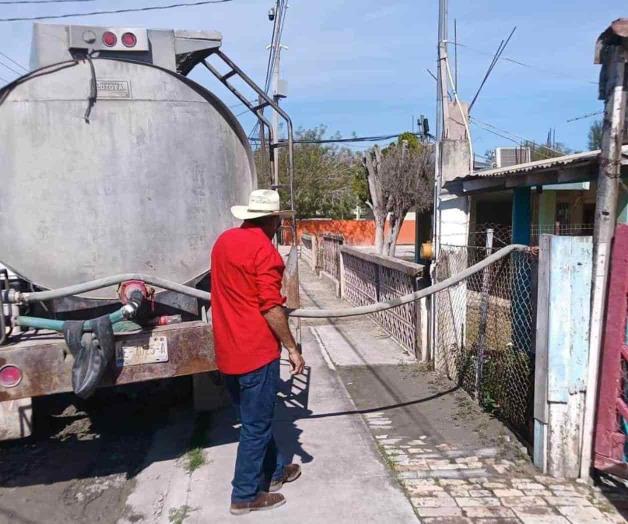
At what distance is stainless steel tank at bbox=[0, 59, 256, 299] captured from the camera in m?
3.99

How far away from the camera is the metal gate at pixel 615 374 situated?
3896 millimetres

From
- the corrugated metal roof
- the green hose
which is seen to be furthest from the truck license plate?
the corrugated metal roof

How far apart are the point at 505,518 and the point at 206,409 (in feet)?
9.43

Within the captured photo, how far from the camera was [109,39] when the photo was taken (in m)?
4.23

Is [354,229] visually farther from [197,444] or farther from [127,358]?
[127,358]

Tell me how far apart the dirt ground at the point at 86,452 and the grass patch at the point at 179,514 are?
0.35 m

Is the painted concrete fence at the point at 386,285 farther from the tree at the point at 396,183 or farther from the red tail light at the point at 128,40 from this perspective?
the tree at the point at 396,183

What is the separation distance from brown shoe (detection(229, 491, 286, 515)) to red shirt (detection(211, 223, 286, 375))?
795 millimetres

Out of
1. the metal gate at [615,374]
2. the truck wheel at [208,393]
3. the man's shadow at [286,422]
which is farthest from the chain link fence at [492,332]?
the truck wheel at [208,393]

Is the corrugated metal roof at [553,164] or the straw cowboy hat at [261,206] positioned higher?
the corrugated metal roof at [553,164]

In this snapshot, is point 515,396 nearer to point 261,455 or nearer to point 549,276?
point 549,276

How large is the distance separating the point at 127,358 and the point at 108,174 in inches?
46.9

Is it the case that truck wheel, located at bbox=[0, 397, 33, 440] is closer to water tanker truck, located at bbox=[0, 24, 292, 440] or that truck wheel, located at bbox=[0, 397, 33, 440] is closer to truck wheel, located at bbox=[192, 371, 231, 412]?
water tanker truck, located at bbox=[0, 24, 292, 440]

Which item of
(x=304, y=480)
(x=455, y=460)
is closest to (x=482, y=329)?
(x=455, y=460)
